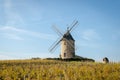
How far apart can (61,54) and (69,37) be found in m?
3.45

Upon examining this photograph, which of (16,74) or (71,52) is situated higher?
(71,52)

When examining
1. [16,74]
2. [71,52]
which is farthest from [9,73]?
[71,52]

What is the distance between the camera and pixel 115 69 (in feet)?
85.9

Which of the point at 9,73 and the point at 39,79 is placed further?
the point at 9,73

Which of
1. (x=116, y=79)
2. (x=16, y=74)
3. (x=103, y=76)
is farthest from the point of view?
(x=16, y=74)

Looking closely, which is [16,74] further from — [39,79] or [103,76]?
[103,76]

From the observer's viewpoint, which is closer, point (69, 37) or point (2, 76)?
point (2, 76)

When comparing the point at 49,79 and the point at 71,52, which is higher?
the point at 71,52

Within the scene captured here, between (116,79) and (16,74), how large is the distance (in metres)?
7.91

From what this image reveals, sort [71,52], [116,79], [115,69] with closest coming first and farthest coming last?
[116,79] → [115,69] → [71,52]

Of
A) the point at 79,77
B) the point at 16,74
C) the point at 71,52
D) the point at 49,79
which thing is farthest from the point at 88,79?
the point at 71,52

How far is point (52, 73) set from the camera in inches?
933

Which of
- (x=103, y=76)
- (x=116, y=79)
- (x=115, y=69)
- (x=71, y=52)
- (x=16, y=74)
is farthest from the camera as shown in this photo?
(x=71, y=52)

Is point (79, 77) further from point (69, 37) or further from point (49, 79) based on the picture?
point (69, 37)
